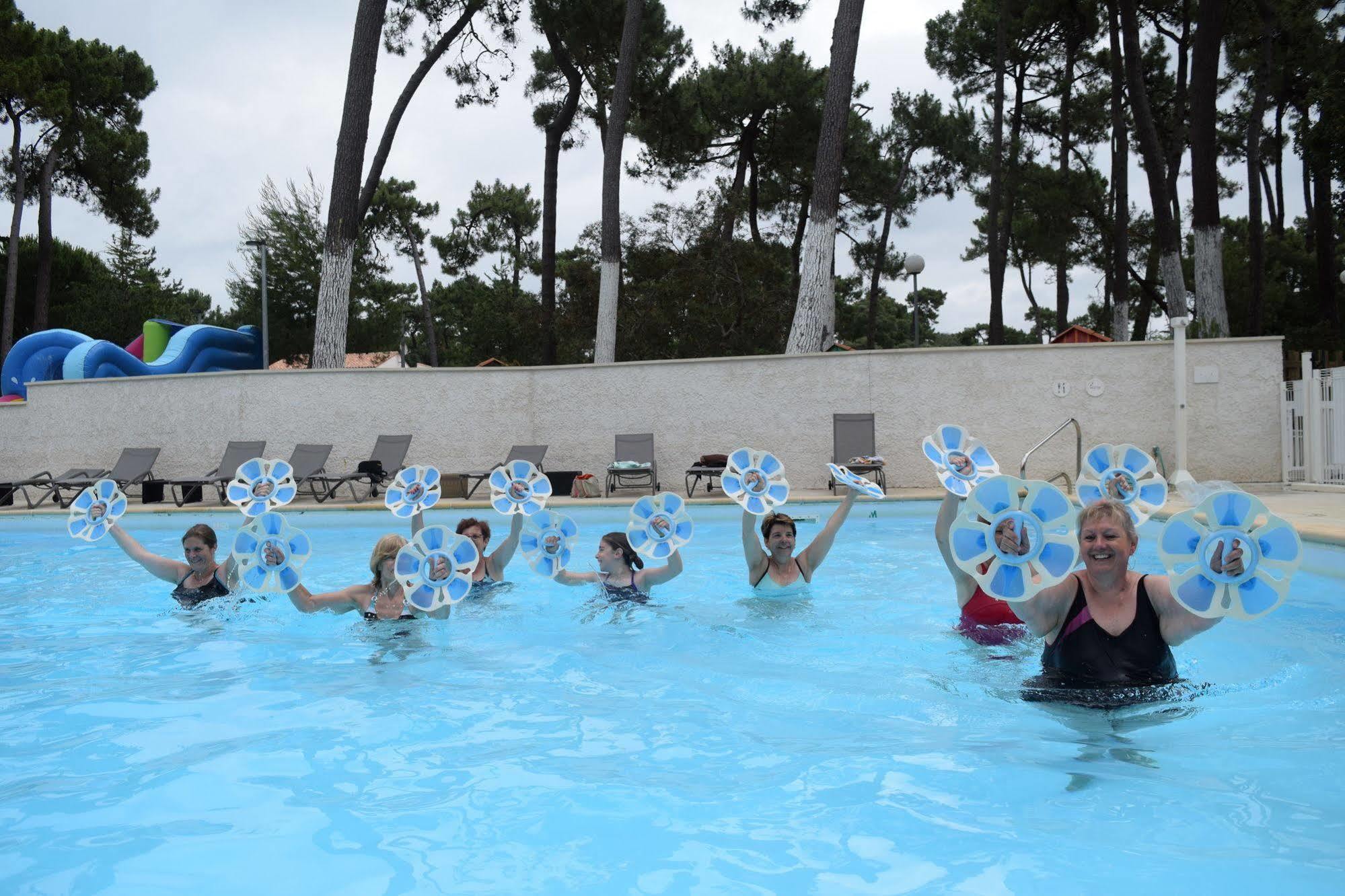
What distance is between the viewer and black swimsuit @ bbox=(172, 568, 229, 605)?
6.57m

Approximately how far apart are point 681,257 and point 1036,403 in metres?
12.2

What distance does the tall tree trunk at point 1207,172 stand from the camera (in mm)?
13984

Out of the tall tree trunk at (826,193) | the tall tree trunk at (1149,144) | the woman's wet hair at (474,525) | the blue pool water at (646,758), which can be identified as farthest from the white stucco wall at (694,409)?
the woman's wet hair at (474,525)

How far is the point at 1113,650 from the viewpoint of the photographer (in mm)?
3666

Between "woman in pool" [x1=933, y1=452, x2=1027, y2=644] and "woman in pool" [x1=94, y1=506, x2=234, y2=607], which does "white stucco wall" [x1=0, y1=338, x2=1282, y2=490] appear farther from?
"woman in pool" [x1=933, y1=452, x2=1027, y2=644]

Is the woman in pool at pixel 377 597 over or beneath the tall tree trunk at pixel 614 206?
beneath

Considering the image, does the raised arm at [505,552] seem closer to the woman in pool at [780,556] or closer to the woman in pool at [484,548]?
the woman in pool at [484,548]

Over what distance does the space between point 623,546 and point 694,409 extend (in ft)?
25.5

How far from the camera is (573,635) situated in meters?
6.41

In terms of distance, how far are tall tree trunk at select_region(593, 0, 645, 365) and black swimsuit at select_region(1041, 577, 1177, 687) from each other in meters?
13.5

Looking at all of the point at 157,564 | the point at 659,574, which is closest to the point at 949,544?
the point at 659,574

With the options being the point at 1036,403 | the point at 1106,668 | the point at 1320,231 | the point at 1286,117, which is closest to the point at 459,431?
the point at 1036,403

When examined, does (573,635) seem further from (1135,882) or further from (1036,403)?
(1036,403)

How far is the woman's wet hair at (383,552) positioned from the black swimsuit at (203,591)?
1.44 metres
